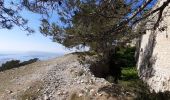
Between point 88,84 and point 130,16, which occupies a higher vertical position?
point 130,16

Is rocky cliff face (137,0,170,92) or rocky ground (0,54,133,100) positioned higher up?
rocky cliff face (137,0,170,92)

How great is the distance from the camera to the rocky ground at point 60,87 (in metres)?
13.8

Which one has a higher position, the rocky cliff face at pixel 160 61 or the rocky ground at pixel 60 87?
the rocky cliff face at pixel 160 61

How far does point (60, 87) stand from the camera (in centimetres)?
1544

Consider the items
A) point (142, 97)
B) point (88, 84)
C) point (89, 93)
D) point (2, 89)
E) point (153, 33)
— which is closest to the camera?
point (142, 97)

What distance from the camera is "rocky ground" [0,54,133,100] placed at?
13.8 m

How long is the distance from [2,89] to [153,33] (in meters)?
7.77

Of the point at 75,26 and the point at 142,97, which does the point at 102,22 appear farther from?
the point at 142,97

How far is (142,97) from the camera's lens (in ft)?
42.3

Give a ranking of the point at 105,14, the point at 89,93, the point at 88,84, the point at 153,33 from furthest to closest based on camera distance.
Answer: the point at 153,33, the point at 88,84, the point at 89,93, the point at 105,14

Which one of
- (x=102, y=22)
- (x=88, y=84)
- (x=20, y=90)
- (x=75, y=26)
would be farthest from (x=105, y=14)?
(x=20, y=90)

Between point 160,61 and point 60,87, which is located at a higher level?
point 160,61

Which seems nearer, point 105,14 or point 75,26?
point 105,14

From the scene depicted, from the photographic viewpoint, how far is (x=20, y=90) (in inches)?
620
